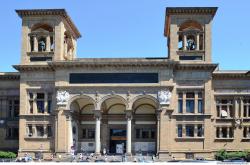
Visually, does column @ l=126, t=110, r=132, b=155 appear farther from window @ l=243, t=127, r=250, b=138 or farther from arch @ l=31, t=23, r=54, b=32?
window @ l=243, t=127, r=250, b=138

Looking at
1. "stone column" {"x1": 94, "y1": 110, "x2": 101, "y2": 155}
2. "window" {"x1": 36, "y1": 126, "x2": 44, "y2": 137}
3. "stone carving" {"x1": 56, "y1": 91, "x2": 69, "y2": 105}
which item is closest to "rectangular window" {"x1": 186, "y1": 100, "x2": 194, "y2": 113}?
"stone column" {"x1": 94, "y1": 110, "x2": 101, "y2": 155}

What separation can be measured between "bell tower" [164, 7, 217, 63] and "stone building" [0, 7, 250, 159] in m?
0.15

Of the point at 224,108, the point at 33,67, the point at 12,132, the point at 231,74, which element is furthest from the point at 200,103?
the point at 12,132

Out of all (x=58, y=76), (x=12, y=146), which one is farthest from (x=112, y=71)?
(x=12, y=146)

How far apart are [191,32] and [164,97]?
11004 mm

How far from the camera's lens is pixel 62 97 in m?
78.0

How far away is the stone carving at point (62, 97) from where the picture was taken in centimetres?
7800

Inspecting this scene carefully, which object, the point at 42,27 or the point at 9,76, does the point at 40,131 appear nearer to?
the point at 9,76

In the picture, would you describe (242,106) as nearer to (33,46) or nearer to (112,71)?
(112,71)

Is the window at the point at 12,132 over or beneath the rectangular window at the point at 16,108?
beneath

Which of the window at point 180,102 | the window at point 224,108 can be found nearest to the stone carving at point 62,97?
the window at point 180,102

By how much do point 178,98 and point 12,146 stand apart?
26803 millimetres

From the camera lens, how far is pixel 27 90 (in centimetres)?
7981

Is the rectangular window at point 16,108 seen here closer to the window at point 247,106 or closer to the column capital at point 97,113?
the column capital at point 97,113
